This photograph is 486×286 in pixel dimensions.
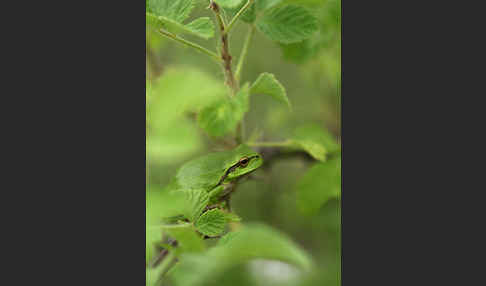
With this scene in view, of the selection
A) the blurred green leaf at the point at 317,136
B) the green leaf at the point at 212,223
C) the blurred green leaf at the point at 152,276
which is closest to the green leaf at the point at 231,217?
the green leaf at the point at 212,223

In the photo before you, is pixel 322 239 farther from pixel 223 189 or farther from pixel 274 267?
pixel 223 189

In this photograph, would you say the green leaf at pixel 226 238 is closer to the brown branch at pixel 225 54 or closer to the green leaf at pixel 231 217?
the green leaf at pixel 231 217

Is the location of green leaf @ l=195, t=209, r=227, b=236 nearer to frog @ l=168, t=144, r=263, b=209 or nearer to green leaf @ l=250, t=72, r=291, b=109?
frog @ l=168, t=144, r=263, b=209

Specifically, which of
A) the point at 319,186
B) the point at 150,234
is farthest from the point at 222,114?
the point at 319,186

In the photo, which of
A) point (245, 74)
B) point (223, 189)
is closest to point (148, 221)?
point (223, 189)

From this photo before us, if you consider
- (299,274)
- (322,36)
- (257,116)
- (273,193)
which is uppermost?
(322,36)

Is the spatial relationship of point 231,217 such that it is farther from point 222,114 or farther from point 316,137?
point 316,137

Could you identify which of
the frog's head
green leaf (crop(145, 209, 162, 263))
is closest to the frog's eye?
the frog's head
